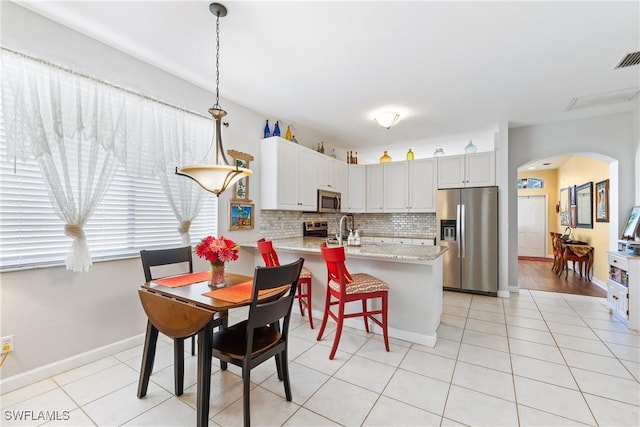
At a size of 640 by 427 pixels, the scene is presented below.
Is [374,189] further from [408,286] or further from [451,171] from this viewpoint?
[408,286]

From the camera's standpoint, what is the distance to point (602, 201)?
15.9 ft

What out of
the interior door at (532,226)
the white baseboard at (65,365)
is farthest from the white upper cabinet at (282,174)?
the interior door at (532,226)

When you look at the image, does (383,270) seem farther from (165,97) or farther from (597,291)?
(597,291)

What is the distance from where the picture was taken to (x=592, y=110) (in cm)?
374

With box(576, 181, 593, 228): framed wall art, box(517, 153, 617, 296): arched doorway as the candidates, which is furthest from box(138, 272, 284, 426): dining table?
box(576, 181, 593, 228): framed wall art

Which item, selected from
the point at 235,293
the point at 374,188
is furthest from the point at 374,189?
the point at 235,293

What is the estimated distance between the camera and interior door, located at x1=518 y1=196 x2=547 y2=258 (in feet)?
26.2

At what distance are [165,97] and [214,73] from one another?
544 mm

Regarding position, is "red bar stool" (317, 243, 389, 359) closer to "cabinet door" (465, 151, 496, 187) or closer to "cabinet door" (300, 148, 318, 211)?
"cabinet door" (300, 148, 318, 211)

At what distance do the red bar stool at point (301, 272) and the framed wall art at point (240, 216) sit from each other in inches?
23.6

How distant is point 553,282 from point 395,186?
3.35 m

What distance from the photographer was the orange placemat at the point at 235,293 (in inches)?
66.4

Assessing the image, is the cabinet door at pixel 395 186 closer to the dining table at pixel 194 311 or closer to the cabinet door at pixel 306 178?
the cabinet door at pixel 306 178

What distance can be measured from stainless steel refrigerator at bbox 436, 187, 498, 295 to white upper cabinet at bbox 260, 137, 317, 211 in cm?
232
